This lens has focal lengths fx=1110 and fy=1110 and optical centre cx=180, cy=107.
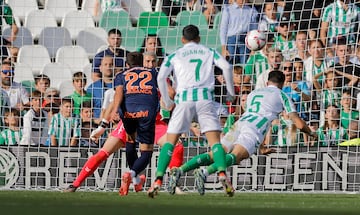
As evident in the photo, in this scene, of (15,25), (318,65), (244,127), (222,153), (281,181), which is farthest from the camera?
(15,25)

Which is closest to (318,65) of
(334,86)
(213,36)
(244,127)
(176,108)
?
(334,86)

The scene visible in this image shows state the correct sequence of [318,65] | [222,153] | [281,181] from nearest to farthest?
[222,153]
[281,181]
[318,65]

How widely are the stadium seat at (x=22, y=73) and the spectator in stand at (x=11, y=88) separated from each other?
23cm

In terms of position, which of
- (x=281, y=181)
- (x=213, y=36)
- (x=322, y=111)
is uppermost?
(x=213, y=36)

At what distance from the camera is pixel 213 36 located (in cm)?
1669

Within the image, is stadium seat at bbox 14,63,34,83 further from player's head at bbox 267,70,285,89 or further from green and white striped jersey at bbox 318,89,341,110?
player's head at bbox 267,70,285,89

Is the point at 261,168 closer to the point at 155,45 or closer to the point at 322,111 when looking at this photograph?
the point at 322,111

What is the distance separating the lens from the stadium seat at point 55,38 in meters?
17.4

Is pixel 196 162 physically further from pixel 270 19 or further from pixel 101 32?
pixel 101 32

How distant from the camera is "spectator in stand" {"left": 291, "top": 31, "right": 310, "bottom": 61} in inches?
641

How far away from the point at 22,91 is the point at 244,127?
528 cm

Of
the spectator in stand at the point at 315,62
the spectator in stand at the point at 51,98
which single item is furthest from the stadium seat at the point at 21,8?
the spectator in stand at the point at 315,62

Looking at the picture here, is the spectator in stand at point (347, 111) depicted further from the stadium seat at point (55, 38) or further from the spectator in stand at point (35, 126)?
the stadium seat at point (55, 38)

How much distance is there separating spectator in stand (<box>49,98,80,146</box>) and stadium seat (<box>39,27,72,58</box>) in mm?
1643
